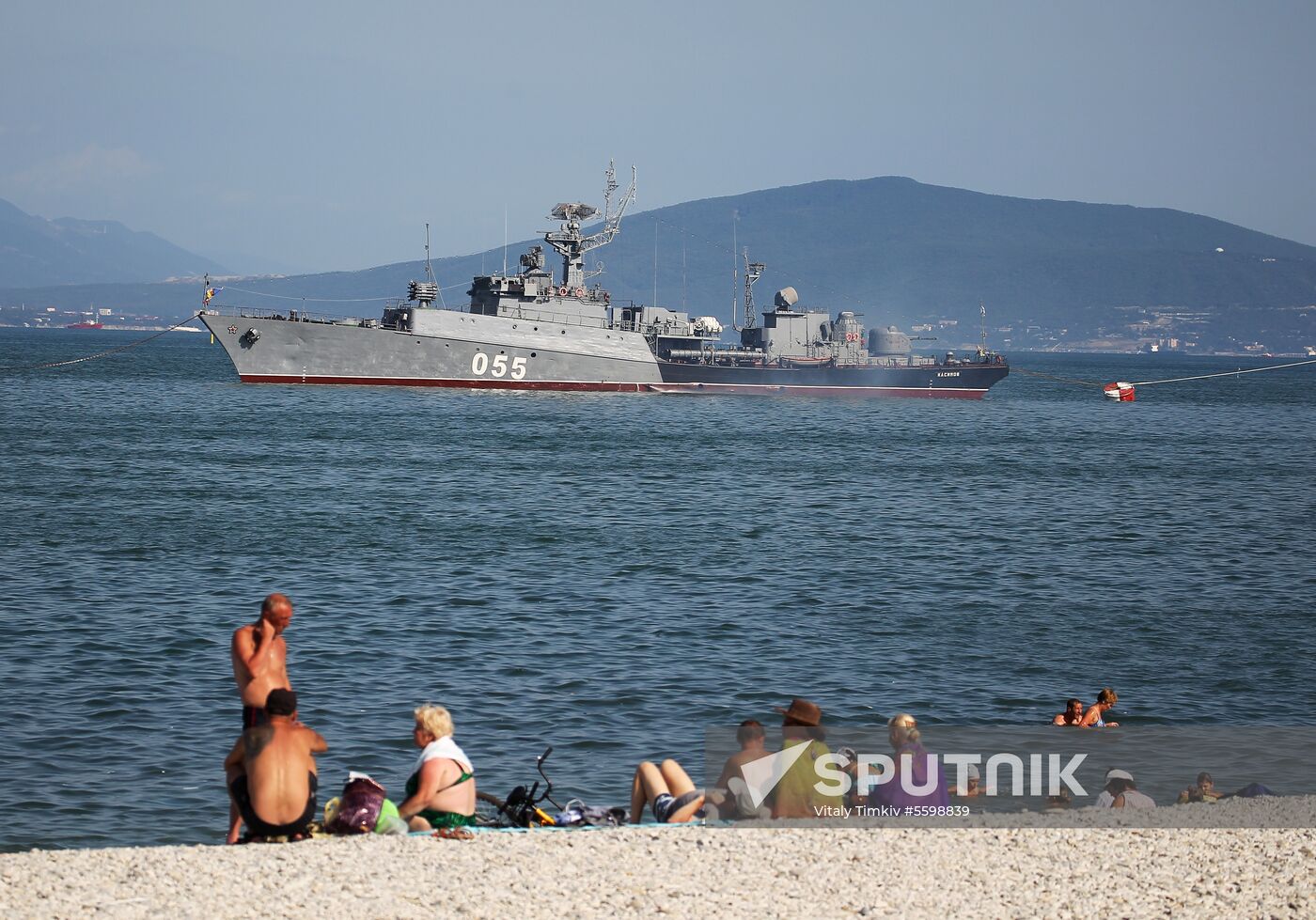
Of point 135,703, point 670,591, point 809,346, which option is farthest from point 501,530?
point 809,346

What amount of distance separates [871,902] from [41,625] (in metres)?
15.4

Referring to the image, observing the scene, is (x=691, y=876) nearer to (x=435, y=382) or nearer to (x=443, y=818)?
(x=443, y=818)

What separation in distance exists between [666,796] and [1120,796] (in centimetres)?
414

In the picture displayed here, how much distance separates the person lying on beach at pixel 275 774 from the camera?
32.3 ft

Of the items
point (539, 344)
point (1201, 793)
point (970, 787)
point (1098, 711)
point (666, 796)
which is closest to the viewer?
point (666, 796)

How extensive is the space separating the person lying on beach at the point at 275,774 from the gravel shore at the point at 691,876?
0.94 feet

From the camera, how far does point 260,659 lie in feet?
35.2

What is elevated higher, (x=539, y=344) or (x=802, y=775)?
(x=539, y=344)

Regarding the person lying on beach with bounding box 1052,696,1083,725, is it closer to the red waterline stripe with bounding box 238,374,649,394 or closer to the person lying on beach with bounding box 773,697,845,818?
the person lying on beach with bounding box 773,697,845,818

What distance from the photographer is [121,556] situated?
1060 inches

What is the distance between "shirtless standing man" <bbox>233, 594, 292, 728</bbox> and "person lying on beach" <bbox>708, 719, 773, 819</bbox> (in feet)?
11.1

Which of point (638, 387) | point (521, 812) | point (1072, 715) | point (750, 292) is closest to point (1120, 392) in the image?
point (750, 292)

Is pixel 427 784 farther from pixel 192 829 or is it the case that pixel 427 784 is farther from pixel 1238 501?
pixel 1238 501

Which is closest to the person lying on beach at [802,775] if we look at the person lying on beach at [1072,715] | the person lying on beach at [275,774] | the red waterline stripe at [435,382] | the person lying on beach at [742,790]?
the person lying on beach at [742,790]
